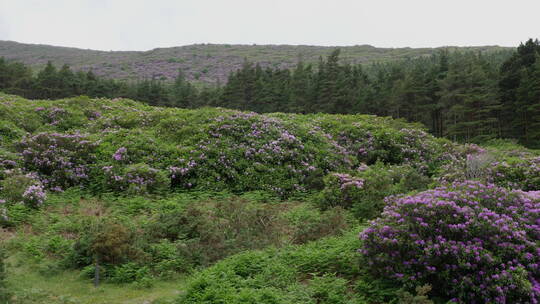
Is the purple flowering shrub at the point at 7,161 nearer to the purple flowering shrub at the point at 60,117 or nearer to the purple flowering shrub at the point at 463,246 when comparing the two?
the purple flowering shrub at the point at 60,117

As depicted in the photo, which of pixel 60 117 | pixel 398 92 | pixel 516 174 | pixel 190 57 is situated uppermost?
pixel 190 57

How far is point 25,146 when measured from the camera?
32.1 feet

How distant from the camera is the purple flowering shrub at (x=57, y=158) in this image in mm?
9352

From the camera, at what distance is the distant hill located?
3445 inches

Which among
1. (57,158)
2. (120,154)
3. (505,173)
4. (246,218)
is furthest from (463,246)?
(57,158)

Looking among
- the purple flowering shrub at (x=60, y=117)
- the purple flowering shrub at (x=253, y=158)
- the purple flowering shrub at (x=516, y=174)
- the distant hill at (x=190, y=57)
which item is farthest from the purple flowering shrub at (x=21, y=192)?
the distant hill at (x=190, y=57)

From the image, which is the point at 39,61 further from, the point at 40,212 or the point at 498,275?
the point at 498,275

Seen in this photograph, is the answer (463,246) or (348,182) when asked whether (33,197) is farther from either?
(463,246)

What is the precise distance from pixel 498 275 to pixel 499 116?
3283 centimetres

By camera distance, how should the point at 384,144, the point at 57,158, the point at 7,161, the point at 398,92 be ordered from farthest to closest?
the point at 398,92 < the point at 384,144 < the point at 57,158 < the point at 7,161

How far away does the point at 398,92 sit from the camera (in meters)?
38.1

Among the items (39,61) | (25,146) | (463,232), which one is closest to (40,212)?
(25,146)

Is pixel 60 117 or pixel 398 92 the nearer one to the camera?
pixel 60 117

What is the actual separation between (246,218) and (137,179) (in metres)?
3.44
